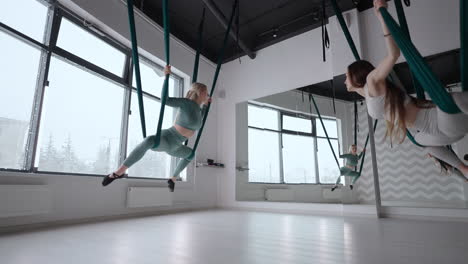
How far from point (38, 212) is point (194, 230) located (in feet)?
5.96

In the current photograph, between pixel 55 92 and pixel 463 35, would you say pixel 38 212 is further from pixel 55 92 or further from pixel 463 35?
pixel 463 35

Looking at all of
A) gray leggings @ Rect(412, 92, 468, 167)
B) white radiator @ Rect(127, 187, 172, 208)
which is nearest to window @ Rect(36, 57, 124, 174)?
white radiator @ Rect(127, 187, 172, 208)

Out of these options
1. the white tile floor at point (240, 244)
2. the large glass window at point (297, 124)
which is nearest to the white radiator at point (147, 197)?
the white tile floor at point (240, 244)

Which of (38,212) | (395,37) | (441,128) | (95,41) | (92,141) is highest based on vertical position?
(95,41)

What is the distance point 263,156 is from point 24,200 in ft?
13.4

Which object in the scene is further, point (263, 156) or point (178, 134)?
point (263, 156)

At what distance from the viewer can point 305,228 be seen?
2.96 m

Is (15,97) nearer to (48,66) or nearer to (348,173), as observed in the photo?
(48,66)

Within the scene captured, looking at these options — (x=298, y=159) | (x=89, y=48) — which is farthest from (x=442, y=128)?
(x=89, y=48)

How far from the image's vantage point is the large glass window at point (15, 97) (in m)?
2.93

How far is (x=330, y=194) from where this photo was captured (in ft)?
15.0

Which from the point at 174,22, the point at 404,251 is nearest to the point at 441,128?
the point at 404,251

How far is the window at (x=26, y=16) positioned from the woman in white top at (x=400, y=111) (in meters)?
3.72

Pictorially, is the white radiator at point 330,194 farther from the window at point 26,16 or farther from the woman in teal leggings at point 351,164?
the window at point 26,16
